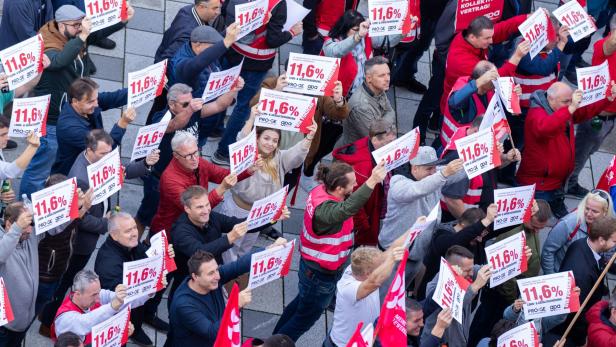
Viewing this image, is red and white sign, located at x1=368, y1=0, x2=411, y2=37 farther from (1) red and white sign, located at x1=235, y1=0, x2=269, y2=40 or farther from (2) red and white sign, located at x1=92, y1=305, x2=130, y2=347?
(2) red and white sign, located at x1=92, y1=305, x2=130, y2=347

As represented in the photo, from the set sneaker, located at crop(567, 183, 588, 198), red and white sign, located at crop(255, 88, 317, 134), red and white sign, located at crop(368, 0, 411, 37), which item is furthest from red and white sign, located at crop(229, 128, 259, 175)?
sneaker, located at crop(567, 183, 588, 198)

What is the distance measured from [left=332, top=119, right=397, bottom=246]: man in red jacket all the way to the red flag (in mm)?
2998

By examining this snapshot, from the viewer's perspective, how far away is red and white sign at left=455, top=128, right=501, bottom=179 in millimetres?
10781

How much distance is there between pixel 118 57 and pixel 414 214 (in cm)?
445

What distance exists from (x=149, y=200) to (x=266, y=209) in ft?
4.25

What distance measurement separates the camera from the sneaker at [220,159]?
504 inches

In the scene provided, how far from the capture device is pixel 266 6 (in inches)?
482

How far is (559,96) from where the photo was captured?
12172mm

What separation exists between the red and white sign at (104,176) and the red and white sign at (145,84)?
0.90 m

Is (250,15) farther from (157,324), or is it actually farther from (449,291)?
(449,291)

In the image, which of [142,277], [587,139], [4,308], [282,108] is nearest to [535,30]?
[587,139]

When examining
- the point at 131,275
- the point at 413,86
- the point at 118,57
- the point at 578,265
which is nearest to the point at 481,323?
the point at 578,265

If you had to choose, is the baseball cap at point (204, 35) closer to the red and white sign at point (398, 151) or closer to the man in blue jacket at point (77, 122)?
the man in blue jacket at point (77, 122)

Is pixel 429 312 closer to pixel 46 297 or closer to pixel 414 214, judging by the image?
pixel 414 214
